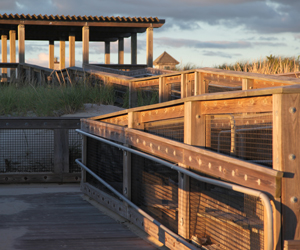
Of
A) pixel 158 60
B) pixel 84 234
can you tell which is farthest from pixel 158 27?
pixel 158 60

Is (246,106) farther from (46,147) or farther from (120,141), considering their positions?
(46,147)

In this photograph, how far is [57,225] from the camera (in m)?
4.75

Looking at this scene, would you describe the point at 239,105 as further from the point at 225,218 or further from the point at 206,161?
the point at 225,218

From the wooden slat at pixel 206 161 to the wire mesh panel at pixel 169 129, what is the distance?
0.14 meters

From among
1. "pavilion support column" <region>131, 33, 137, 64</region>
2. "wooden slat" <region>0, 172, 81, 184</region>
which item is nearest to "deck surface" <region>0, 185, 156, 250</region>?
"wooden slat" <region>0, 172, 81, 184</region>

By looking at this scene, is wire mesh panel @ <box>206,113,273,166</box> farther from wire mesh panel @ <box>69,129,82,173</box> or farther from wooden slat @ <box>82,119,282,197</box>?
wire mesh panel @ <box>69,129,82,173</box>

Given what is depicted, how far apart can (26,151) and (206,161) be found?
471cm

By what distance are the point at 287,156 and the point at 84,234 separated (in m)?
2.61

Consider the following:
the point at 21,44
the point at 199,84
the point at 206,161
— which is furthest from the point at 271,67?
the point at 21,44

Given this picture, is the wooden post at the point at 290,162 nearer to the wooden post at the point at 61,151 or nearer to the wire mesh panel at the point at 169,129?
the wire mesh panel at the point at 169,129

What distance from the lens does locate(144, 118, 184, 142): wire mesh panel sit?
400cm

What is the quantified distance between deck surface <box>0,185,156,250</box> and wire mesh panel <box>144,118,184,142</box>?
42.5 inches

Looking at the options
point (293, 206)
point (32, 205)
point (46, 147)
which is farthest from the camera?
point (46, 147)

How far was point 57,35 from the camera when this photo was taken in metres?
23.5
